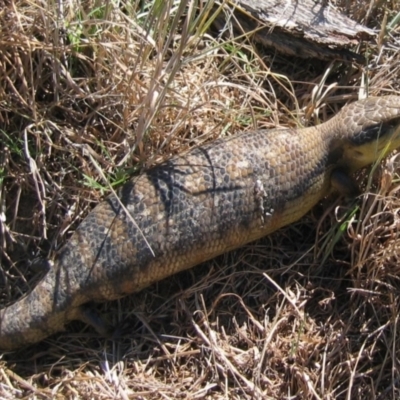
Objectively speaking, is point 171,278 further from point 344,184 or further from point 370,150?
point 370,150

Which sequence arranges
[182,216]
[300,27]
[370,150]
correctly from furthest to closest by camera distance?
[300,27], [370,150], [182,216]

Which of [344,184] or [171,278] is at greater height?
[344,184]

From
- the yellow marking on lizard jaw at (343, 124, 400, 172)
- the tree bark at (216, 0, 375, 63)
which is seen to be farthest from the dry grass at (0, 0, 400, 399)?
the tree bark at (216, 0, 375, 63)

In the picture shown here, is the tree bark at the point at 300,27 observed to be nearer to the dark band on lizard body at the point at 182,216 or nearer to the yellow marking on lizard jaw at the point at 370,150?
the dark band on lizard body at the point at 182,216

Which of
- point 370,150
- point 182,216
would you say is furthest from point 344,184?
point 182,216

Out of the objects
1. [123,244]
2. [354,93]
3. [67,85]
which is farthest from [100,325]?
[354,93]

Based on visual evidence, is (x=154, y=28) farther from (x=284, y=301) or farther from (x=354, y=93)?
(x=284, y=301)

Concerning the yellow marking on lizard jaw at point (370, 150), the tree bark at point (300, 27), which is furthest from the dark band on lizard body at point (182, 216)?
the tree bark at point (300, 27)
